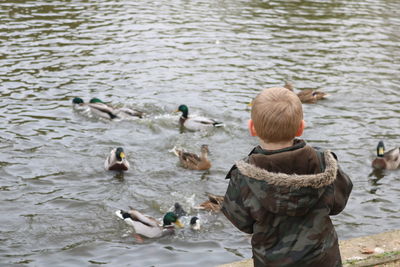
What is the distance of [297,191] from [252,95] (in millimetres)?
10003

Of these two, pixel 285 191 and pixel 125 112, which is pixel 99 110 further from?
pixel 285 191

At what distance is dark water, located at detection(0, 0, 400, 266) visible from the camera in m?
8.34

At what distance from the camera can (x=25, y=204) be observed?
8.91 m

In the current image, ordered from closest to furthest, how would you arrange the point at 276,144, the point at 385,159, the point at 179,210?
1. the point at 276,144
2. the point at 179,210
3. the point at 385,159

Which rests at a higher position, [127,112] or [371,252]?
[371,252]

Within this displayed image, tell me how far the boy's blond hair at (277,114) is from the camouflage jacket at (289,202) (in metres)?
0.13

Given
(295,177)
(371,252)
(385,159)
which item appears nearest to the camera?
(295,177)

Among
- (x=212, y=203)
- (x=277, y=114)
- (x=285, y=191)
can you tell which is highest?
(x=277, y=114)

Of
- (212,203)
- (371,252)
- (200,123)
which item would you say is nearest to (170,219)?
(212,203)

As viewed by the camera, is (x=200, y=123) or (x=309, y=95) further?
(x=309, y=95)

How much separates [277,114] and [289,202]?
54 centimetres

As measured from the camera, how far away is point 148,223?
27.1 feet

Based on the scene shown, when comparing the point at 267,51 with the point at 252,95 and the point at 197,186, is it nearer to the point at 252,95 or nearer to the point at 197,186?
the point at 252,95

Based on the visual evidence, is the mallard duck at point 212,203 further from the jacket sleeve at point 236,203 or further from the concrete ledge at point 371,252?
the jacket sleeve at point 236,203
